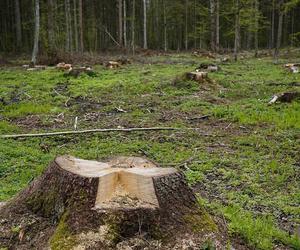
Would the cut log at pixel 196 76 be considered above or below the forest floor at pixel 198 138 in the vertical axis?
above

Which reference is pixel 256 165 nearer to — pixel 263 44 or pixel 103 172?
pixel 103 172

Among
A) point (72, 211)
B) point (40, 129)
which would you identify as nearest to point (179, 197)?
point (72, 211)

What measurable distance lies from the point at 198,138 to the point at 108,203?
5574mm

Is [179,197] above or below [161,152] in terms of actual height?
above

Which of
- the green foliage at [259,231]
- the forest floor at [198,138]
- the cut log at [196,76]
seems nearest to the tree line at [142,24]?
the cut log at [196,76]

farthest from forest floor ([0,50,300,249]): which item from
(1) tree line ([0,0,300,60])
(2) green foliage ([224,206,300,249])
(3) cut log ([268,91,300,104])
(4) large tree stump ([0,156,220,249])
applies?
(1) tree line ([0,0,300,60])

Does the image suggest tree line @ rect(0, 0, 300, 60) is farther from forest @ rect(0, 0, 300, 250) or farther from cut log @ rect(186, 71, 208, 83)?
cut log @ rect(186, 71, 208, 83)

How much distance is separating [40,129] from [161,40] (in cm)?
4311

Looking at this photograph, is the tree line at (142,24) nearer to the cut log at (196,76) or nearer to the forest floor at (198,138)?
the cut log at (196,76)

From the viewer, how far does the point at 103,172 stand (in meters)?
4.15

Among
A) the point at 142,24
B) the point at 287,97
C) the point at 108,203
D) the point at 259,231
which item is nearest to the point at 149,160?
the point at 108,203

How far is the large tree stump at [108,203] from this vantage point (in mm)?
3752

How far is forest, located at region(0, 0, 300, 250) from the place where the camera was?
3871 mm

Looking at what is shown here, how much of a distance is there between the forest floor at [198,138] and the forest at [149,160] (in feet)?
0.09
